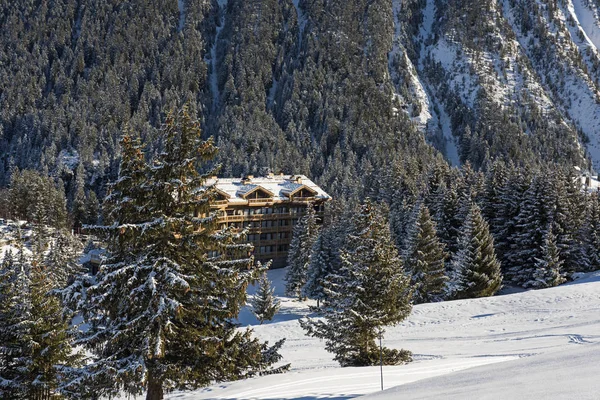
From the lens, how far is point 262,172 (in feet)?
365

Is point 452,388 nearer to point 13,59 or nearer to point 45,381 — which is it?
point 45,381

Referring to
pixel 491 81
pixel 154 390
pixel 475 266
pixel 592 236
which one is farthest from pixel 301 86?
pixel 154 390

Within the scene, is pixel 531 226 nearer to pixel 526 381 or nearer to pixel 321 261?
pixel 321 261

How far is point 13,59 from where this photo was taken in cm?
17562

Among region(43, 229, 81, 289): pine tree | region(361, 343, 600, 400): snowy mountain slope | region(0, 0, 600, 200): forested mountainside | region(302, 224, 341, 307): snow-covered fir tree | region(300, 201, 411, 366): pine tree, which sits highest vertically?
region(0, 0, 600, 200): forested mountainside

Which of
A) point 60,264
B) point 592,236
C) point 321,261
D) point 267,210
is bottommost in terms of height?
point 60,264

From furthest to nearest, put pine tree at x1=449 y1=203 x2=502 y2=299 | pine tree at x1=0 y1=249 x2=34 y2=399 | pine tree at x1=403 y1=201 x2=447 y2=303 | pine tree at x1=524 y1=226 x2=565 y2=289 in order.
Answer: pine tree at x1=403 y1=201 x2=447 y2=303, pine tree at x1=524 y1=226 x2=565 y2=289, pine tree at x1=449 y1=203 x2=502 y2=299, pine tree at x1=0 y1=249 x2=34 y2=399

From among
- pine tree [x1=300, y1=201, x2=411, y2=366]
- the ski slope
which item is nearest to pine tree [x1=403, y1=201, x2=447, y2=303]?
the ski slope

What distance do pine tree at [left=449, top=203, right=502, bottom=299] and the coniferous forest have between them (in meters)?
0.18

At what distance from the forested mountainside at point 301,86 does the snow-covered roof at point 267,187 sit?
1498 inches

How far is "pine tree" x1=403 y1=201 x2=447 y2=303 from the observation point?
130 feet

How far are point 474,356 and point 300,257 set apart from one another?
3400 cm

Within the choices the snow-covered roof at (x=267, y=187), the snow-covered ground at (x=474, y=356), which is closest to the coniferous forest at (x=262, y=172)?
the snow-covered ground at (x=474, y=356)

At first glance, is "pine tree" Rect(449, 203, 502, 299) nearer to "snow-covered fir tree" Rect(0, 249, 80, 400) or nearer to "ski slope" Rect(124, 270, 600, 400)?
"ski slope" Rect(124, 270, 600, 400)
